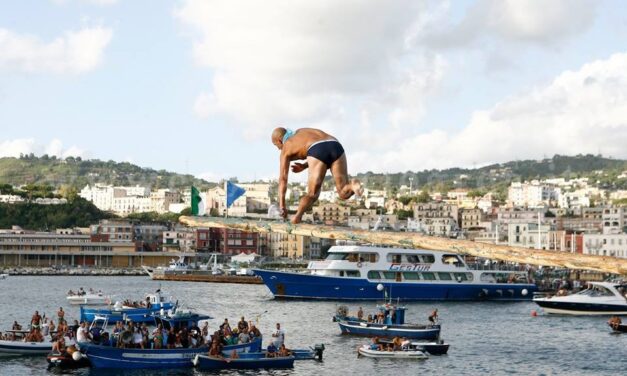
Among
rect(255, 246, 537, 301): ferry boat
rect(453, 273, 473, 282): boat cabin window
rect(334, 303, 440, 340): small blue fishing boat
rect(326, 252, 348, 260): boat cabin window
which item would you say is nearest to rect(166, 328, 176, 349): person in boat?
rect(334, 303, 440, 340): small blue fishing boat

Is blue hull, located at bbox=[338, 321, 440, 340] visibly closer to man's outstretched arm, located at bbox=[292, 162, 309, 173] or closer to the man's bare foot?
man's outstretched arm, located at bbox=[292, 162, 309, 173]

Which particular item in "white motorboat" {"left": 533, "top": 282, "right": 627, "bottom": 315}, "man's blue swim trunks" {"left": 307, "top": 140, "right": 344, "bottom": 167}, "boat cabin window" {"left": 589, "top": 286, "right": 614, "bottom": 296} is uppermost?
"man's blue swim trunks" {"left": 307, "top": 140, "right": 344, "bottom": 167}

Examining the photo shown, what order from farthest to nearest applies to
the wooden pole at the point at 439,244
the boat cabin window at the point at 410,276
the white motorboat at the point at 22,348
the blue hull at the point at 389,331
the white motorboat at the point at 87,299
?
the boat cabin window at the point at 410,276 → the white motorboat at the point at 87,299 → the blue hull at the point at 389,331 → the white motorboat at the point at 22,348 → the wooden pole at the point at 439,244

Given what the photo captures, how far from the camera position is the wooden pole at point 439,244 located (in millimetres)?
8102

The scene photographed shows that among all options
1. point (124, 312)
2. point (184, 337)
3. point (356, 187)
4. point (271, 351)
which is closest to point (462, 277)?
point (124, 312)

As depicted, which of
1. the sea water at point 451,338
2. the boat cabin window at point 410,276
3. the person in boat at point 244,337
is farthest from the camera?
the boat cabin window at point 410,276

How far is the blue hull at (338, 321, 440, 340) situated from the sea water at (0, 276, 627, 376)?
2.03 feet

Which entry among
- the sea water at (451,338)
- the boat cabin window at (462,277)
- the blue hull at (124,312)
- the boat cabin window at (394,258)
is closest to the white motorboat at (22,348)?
the sea water at (451,338)

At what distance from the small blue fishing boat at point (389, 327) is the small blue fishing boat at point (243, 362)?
37.4ft

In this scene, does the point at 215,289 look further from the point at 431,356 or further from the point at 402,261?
the point at 431,356

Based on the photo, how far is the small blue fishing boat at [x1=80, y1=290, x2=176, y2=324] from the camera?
59719mm

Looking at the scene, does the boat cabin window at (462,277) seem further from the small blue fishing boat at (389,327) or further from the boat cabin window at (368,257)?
the small blue fishing boat at (389,327)

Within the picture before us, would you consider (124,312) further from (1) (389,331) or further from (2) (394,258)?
(2) (394,258)

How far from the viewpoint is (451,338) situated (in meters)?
57.4
